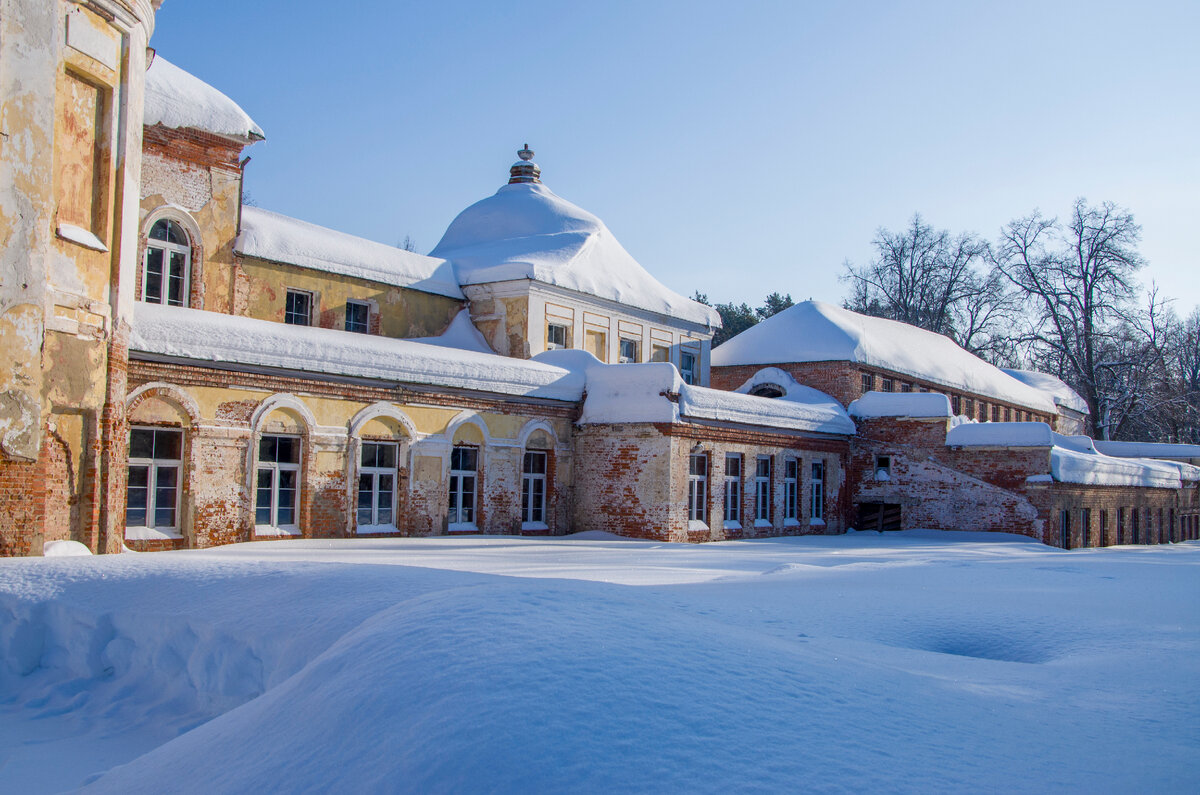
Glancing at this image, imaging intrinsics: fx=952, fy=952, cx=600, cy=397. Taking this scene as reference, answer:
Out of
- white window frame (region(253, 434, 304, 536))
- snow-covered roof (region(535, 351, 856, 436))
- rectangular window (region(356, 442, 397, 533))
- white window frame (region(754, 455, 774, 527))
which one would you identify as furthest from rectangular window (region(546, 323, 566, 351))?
white window frame (region(253, 434, 304, 536))

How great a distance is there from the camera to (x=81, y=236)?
Answer: 1184 cm

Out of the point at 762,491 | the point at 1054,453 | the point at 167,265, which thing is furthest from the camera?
the point at 1054,453

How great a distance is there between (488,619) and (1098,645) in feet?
16.1

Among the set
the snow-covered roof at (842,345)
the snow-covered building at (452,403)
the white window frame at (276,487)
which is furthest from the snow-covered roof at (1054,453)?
the white window frame at (276,487)

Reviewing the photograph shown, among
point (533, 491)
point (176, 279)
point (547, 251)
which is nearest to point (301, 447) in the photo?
point (176, 279)

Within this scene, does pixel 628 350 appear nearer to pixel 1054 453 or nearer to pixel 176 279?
pixel 1054 453

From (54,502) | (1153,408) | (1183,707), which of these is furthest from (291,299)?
(1153,408)

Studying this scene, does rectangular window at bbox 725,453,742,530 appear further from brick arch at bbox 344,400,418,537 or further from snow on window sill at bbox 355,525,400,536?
snow on window sill at bbox 355,525,400,536

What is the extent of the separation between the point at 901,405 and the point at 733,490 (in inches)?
269

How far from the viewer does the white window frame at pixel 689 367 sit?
27495 mm

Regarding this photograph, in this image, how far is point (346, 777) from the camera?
360 centimetres

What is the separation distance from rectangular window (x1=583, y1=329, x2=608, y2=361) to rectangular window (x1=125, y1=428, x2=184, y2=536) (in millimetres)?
12045

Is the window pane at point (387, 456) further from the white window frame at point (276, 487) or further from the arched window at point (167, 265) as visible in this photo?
the arched window at point (167, 265)

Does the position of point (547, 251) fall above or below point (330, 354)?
above
